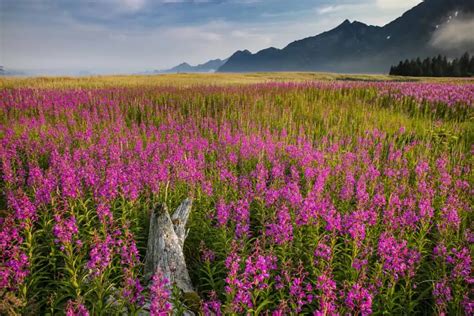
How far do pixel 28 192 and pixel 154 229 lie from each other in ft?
9.75

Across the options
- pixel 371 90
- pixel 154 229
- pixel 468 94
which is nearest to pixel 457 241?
pixel 154 229

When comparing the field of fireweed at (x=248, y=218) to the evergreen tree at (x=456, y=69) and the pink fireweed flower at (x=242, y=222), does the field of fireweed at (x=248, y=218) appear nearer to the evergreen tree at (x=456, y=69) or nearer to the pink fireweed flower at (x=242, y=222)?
the pink fireweed flower at (x=242, y=222)

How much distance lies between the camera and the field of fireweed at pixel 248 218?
2.63m

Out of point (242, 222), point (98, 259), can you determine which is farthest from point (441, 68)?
point (98, 259)

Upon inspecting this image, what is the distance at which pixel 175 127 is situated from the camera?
952 centimetres

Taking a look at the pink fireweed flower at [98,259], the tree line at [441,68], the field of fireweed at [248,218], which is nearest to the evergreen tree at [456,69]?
the tree line at [441,68]

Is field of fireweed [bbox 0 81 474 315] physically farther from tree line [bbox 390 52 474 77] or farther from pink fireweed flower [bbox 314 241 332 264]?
tree line [bbox 390 52 474 77]

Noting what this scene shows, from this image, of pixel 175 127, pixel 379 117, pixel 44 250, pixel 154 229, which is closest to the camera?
pixel 154 229

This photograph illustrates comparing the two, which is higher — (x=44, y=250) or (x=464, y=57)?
(x=464, y=57)

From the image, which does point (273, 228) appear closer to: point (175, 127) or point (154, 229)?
point (154, 229)

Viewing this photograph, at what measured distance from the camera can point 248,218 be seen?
3.69 metres

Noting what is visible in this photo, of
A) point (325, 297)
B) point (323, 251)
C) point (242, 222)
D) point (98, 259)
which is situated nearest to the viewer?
point (325, 297)

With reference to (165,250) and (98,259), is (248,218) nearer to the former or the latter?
(165,250)

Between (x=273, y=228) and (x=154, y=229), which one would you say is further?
(x=154, y=229)
